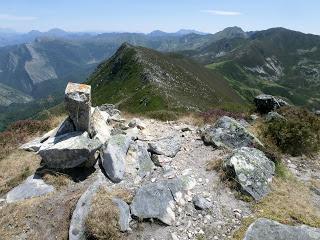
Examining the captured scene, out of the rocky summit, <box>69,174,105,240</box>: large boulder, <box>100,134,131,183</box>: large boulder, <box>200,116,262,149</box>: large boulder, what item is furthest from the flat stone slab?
<box>200,116,262,149</box>: large boulder

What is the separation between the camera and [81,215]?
500 inches

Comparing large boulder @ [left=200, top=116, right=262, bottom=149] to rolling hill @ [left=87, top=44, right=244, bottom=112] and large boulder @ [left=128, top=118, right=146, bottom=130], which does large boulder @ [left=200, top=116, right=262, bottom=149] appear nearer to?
large boulder @ [left=128, top=118, right=146, bottom=130]

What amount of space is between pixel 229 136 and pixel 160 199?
6652mm

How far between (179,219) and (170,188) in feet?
5.11

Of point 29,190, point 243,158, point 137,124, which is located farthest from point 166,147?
point 29,190

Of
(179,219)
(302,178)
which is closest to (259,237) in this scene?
(179,219)

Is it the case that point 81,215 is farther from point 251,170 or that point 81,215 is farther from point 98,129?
point 251,170

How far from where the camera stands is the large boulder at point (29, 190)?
14463mm

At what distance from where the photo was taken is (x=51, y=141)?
54.4ft

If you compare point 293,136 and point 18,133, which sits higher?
point 293,136

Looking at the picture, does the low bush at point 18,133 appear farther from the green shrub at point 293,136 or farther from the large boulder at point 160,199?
the green shrub at point 293,136

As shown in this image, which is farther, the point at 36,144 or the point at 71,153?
the point at 36,144

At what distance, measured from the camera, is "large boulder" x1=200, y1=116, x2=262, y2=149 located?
728 inches

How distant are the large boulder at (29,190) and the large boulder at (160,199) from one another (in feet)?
12.2
